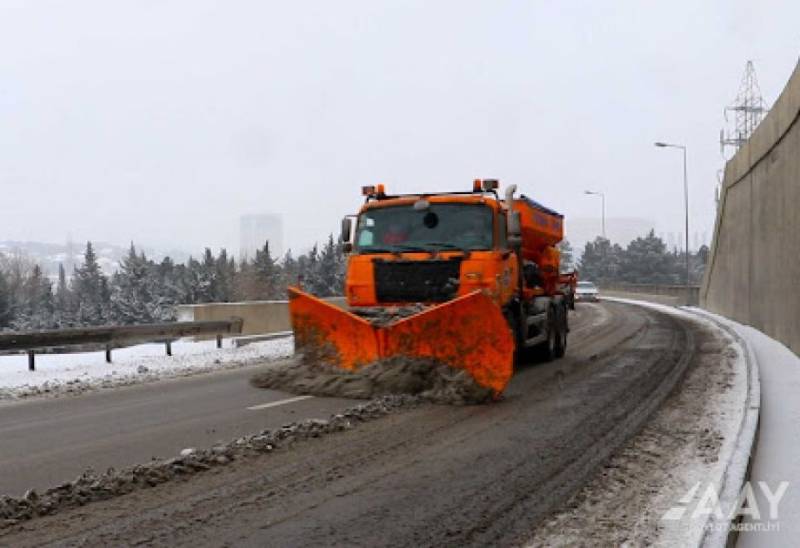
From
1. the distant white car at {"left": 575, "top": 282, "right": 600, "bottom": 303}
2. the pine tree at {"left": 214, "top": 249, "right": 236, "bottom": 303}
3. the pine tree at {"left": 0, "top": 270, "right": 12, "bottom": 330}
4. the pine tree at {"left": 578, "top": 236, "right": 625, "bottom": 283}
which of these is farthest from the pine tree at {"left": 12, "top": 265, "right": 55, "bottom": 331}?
the pine tree at {"left": 578, "top": 236, "right": 625, "bottom": 283}

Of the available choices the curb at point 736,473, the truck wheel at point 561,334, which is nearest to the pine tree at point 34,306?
the truck wheel at point 561,334

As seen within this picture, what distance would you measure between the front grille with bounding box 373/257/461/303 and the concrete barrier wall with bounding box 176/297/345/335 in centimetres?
1063

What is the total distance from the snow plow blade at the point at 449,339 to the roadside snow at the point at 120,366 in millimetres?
4259

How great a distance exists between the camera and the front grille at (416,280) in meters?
10.4

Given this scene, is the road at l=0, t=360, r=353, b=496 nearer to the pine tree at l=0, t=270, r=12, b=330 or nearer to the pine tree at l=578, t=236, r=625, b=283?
the pine tree at l=0, t=270, r=12, b=330

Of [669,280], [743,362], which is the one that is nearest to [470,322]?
[743,362]

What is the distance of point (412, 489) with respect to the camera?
5.35 m

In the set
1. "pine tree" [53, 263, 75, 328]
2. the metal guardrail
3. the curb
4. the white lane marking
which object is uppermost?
the metal guardrail

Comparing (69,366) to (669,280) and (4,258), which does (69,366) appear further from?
(4,258)

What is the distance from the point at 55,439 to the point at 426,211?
5.87m

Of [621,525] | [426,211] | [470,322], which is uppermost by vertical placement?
[426,211]

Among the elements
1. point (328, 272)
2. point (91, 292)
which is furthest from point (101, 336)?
point (91, 292)

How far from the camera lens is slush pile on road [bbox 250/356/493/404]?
8.88m

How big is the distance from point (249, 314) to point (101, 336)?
718 cm
